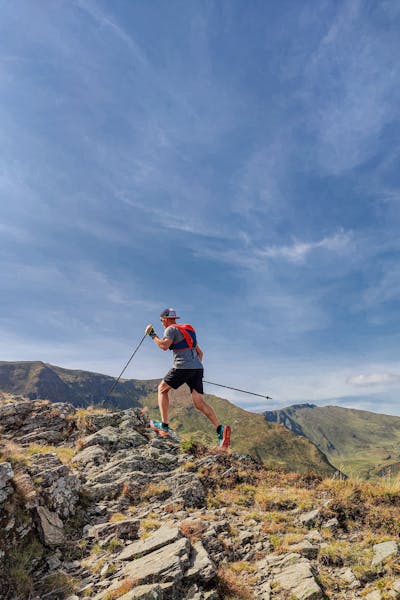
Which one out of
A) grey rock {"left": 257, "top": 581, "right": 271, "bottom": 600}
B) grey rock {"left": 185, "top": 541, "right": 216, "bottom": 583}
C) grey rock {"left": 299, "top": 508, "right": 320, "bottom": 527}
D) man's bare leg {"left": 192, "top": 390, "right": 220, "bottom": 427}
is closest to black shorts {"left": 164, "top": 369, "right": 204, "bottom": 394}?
man's bare leg {"left": 192, "top": 390, "right": 220, "bottom": 427}

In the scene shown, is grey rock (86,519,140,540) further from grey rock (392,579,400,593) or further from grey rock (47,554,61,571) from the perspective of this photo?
grey rock (392,579,400,593)

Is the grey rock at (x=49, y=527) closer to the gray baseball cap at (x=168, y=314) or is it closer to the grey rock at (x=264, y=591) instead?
the grey rock at (x=264, y=591)

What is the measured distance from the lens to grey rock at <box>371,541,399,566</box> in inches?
250

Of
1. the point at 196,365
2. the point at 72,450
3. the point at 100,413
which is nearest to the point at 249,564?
the point at 196,365

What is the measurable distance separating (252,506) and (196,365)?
427 cm

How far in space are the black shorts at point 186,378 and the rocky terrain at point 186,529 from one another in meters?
2.50

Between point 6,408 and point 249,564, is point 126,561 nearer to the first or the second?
point 249,564

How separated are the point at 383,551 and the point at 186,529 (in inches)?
153

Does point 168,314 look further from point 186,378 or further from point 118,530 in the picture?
point 118,530

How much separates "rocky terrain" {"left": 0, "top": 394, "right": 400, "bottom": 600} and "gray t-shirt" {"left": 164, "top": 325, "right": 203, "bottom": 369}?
10.5 ft

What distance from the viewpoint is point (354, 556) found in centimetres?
666

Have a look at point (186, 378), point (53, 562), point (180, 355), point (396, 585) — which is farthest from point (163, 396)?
point (396, 585)

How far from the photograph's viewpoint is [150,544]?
22.2 feet

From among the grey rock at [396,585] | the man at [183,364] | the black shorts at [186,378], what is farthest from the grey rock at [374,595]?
the black shorts at [186,378]
